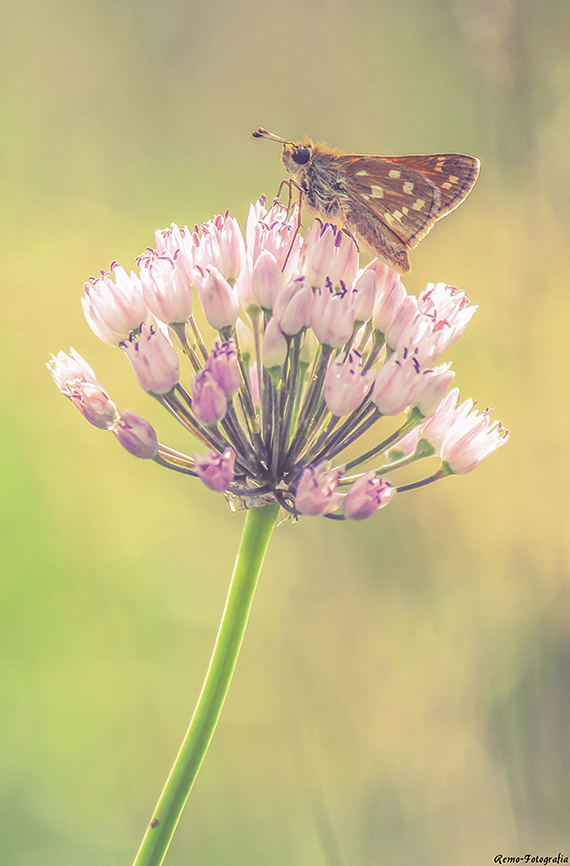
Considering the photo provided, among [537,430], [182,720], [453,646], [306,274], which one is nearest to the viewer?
[306,274]

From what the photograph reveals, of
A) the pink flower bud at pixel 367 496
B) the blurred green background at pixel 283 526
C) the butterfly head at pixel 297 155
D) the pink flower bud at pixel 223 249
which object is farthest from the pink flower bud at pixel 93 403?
the blurred green background at pixel 283 526

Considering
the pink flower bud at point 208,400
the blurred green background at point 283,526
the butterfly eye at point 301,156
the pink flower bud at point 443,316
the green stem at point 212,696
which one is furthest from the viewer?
the blurred green background at point 283,526

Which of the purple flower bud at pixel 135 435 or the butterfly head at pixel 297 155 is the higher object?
the butterfly head at pixel 297 155

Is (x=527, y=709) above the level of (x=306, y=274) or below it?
below

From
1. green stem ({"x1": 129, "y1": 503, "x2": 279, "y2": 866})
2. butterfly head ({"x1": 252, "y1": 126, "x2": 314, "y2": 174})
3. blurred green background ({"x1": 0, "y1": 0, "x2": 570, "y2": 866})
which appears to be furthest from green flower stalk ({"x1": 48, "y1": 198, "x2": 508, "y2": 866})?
blurred green background ({"x1": 0, "y1": 0, "x2": 570, "y2": 866})

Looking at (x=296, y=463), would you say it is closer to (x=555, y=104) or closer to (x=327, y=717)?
(x=555, y=104)

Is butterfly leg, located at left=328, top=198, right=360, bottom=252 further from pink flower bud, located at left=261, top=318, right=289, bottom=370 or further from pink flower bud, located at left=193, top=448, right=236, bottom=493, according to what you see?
pink flower bud, located at left=193, top=448, right=236, bottom=493

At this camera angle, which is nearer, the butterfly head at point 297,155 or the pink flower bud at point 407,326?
the pink flower bud at point 407,326

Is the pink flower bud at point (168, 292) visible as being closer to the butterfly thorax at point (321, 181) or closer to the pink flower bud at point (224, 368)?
the pink flower bud at point (224, 368)

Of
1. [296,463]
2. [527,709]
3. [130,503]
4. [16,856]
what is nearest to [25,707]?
[16,856]
